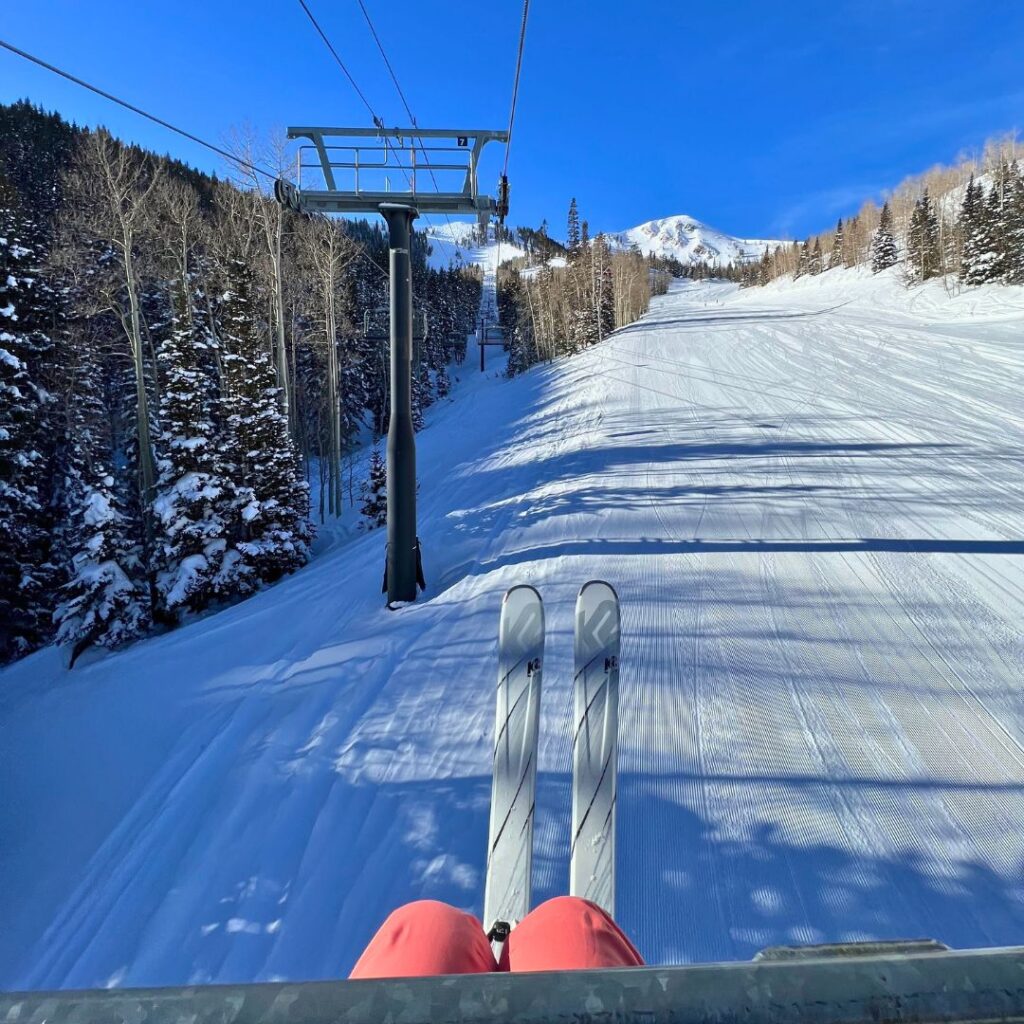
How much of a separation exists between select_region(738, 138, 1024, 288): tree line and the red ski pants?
45.3 meters

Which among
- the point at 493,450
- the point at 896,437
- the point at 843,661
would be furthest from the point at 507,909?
the point at 493,450

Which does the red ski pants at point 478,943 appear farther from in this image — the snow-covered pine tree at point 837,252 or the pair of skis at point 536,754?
the snow-covered pine tree at point 837,252

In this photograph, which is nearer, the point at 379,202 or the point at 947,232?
the point at 379,202

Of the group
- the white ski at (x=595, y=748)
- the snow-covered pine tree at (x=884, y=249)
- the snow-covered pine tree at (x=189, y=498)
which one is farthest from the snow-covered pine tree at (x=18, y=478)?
the snow-covered pine tree at (x=884, y=249)

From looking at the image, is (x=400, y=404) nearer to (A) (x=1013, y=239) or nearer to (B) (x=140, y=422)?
(B) (x=140, y=422)

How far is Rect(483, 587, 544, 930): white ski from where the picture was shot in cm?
258

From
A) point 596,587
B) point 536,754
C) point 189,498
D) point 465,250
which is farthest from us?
point 465,250

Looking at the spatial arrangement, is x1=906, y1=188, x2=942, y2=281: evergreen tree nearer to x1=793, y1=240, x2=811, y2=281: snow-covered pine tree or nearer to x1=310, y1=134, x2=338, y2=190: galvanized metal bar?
x1=793, y1=240, x2=811, y2=281: snow-covered pine tree


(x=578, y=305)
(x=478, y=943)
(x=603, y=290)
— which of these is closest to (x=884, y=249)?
(x=603, y=290)

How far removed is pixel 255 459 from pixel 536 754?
1419 cm

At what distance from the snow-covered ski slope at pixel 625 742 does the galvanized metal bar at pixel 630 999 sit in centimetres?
239

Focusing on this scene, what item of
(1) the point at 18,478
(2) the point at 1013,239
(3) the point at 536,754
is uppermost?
(2) the point at 1013,239

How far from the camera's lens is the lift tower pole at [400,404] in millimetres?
5969

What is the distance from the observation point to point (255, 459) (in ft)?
49.6
